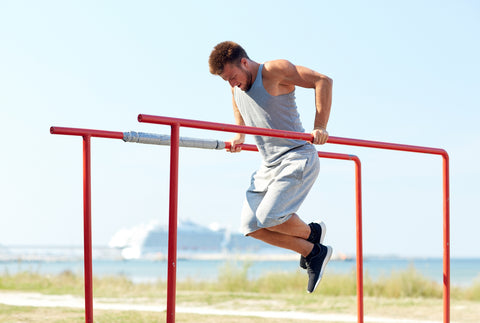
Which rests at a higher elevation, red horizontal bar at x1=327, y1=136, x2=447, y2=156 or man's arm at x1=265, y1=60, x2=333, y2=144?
man's arm at x1=265, y1=60, x2=333, y2=144

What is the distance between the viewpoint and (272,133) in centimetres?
340

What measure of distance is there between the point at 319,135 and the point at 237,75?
555 millimetres

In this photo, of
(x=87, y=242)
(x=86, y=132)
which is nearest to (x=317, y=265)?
(x=87, y=242)

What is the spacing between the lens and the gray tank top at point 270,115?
3.67m

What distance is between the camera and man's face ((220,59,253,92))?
11.8ft

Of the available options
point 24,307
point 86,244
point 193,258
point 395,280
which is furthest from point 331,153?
point 193,258

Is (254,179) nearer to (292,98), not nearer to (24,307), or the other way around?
(292,98)

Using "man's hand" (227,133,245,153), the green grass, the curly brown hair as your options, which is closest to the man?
the curly brown hair

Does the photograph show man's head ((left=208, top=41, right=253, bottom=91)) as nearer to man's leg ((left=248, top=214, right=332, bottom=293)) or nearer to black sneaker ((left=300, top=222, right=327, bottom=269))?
man's leg ((left=248, top=214, right=332, bottom=293))

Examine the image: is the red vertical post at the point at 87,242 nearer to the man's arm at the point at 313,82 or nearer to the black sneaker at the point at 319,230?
the man's arm at the point at 313,82

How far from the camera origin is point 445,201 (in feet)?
14.7

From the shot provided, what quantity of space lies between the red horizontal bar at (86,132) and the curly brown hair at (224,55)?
2.04ft

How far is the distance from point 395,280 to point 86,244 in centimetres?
676

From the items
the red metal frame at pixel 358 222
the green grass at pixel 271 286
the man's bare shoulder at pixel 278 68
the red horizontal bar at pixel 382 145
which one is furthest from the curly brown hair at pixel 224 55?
the green grass at pixel 271 286
